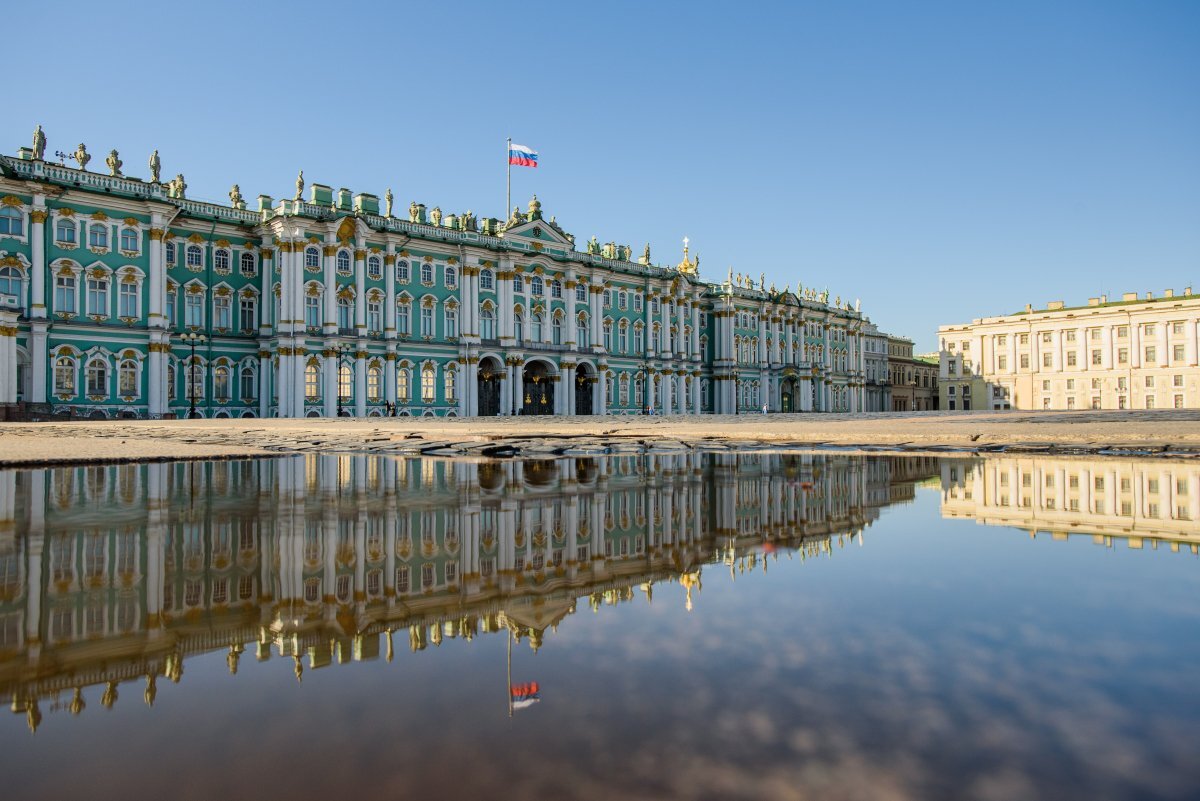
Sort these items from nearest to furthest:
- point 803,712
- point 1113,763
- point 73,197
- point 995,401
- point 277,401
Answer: point 1113,763 → point 803,712 → point 73,197 → point 277,401 → point 995,401

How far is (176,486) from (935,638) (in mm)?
7499

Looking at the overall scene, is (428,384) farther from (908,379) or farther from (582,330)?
(908,379)

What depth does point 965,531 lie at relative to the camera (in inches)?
202

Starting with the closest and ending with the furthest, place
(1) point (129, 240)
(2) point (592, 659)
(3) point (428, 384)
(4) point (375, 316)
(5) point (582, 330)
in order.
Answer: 1. (2) point (592, 659)
2. (1) point (129, 240)
3. (4) point (375, 316)
4. (3) point (428, 384)
5. (5) point (582, 330)

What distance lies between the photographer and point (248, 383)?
4578 centimetres

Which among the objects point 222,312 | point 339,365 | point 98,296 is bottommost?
point 339,365

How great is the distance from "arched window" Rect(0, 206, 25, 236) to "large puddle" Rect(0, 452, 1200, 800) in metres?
40.5

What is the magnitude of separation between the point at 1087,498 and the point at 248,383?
1826 inches

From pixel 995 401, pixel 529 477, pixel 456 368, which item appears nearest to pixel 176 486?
pixel 529 477

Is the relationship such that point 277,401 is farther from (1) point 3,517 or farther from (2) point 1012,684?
(2) point 1012,684

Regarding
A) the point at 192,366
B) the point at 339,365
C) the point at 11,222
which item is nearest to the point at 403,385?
the point at 339,365

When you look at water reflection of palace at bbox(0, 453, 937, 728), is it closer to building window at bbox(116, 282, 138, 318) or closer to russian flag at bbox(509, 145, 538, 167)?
building window at bbox(116, 282, 138, 318)

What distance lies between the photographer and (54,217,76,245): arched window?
3859 centimetres

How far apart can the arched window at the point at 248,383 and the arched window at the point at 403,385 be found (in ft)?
19.3
